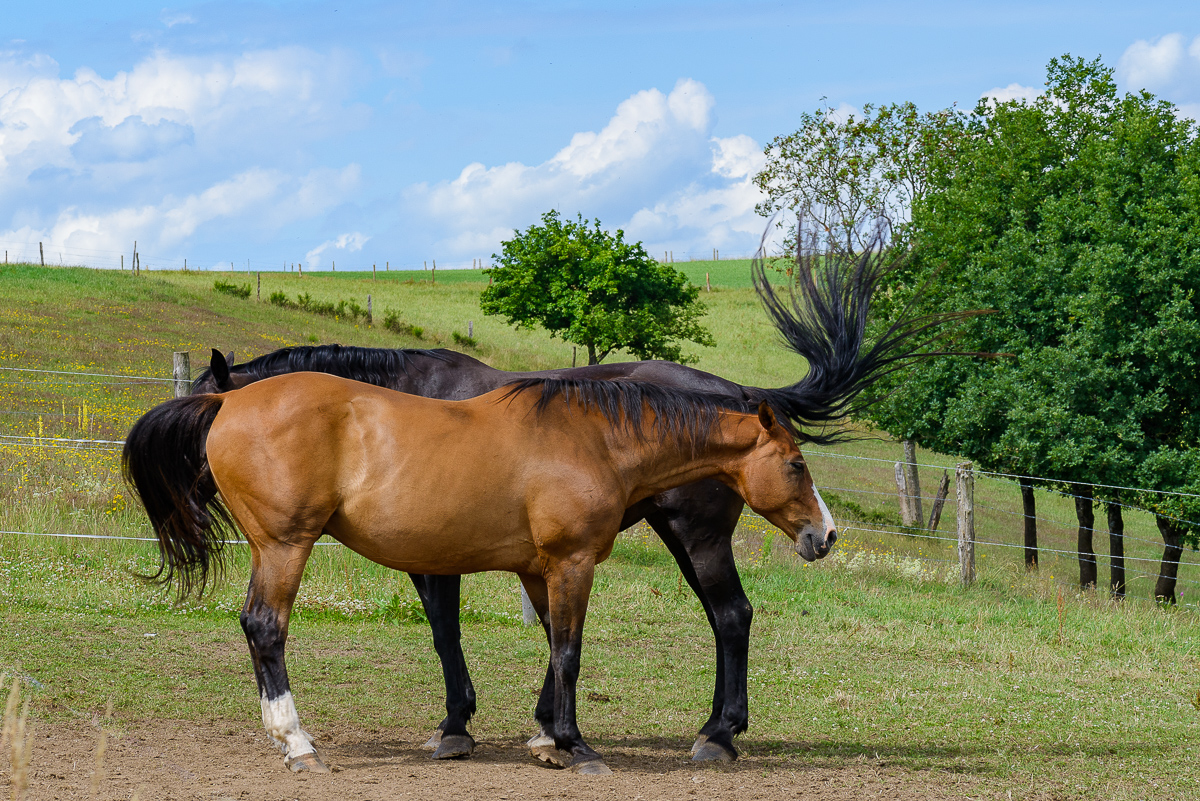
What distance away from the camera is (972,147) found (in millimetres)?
22281

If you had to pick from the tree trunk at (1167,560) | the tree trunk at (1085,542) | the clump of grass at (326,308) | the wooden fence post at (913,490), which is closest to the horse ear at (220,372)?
the tree trunk at (1167,560)

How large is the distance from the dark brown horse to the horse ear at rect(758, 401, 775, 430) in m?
0.19

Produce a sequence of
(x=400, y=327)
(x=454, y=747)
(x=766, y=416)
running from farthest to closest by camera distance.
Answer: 1. (x=400, y=327)
2. (x=454, y=747)
3. (x=766, y=416)

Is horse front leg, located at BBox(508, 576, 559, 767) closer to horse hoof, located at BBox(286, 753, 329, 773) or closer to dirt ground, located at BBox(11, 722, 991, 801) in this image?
dirt ground, located at BBox(11, 722, 991, 801)

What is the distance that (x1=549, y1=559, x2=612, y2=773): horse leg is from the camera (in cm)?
466

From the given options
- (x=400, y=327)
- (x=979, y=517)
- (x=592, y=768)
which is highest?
(x=400, y=327)

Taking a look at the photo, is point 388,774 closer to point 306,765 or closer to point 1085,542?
point 306,765

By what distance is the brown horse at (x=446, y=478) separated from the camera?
4469mm

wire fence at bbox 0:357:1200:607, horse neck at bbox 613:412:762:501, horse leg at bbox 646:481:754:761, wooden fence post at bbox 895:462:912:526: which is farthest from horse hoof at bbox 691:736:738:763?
wooden fence post at bbox 895:462:912:526

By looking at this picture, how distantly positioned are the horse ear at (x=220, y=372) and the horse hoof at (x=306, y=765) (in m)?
1.99

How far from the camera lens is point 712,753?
→ 5137mm

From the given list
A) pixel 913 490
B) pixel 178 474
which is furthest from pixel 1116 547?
pixel 178 474

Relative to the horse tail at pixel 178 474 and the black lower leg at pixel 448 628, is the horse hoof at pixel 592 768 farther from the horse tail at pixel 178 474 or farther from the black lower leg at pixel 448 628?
the horse tail at pixel 178 474

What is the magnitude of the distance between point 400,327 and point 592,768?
3433 cm
